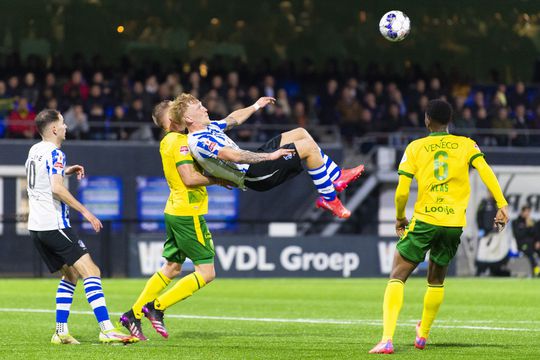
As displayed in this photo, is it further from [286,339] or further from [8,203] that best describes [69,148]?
[286,339]

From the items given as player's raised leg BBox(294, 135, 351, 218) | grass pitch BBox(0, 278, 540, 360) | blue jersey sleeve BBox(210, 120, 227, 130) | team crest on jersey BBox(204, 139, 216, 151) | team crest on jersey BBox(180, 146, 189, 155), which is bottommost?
grass pitch BBox(0, 278, 540, 360)

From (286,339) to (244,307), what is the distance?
5915 mm

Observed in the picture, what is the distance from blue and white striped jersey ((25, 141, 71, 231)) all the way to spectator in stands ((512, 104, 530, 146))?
23.5m

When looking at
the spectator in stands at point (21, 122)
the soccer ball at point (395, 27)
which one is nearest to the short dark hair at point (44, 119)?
the soccer ball at point (395, 27)

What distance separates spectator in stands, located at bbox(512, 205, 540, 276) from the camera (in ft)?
101

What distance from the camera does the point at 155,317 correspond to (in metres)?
12.2

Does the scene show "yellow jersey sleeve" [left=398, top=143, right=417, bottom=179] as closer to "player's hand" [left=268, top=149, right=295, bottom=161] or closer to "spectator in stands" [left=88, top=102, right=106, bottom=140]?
"player's hand" [left=268, top=149, right=295, bottom=161]

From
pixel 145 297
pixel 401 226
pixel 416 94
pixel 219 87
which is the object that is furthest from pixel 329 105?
pixel 401 226

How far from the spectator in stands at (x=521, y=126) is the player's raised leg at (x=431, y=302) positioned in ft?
74.7

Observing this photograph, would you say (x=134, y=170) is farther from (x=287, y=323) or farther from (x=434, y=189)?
(x=434, y=189)

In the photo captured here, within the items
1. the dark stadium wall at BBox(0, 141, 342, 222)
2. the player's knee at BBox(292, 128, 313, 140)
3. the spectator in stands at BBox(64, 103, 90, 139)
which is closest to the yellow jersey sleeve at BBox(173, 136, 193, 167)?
the player's knee at BBox(292, 128, 313, 140)

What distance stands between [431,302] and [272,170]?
1970 mm

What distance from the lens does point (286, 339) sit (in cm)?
1246

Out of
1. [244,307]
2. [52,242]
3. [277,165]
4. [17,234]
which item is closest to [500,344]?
[277,165]
